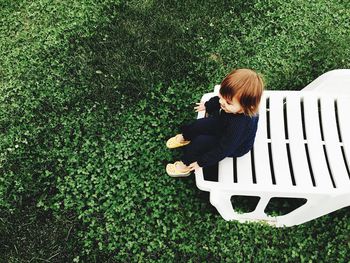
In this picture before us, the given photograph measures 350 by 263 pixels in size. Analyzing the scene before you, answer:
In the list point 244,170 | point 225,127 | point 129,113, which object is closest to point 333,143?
point 244,170

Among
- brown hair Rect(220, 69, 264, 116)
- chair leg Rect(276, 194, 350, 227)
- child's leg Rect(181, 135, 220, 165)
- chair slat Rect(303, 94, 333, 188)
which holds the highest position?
brown hair Rect(220, 69, 264, 116)

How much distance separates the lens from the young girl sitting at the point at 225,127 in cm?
262

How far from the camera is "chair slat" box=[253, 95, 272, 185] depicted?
9.74 ft

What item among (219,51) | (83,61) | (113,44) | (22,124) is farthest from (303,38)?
(22,124)

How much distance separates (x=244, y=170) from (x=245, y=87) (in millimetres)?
734

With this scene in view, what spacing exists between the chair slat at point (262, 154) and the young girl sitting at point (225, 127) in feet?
0.48

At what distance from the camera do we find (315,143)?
3145mm

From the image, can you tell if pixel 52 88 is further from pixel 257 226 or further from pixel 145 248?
pixel 257 226

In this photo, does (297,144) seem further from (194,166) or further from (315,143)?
(194,166)

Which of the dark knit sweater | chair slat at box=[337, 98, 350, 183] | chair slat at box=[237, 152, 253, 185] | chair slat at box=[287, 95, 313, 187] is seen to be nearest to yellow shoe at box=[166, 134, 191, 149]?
the dark knit sweater

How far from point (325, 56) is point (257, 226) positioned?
2.08m

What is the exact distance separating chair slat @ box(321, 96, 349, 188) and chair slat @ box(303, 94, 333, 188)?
1.9 inches

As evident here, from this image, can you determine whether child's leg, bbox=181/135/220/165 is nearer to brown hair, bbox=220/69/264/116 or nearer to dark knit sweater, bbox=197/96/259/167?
dark knit sweater, bbox=197/96/259/167

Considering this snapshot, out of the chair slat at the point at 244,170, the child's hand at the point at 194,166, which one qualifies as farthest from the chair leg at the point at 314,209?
the child's hand at the point at 194,166
